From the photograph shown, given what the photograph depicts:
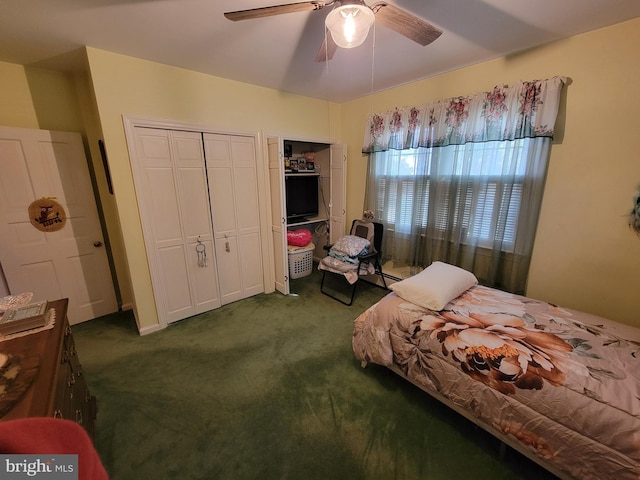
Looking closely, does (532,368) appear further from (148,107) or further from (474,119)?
(148,107)

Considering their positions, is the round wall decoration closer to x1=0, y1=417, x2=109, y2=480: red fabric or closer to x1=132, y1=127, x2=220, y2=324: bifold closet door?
x1=132, y1=127, x2=220, y2=324: bifold closet door

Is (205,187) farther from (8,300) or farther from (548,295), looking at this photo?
(548,295)

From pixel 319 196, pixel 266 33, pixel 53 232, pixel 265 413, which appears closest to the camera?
pixel 265 413

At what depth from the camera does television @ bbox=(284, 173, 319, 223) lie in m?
3.69

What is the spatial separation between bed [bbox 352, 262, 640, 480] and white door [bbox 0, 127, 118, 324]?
2.78m

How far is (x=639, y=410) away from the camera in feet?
3.44

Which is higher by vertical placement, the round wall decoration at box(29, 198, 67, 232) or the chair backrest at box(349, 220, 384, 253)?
the round wall decoration at box(29, 198, 67, 232)

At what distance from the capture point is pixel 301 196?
380cm

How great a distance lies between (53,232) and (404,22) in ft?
10.9

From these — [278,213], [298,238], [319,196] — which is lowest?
[298,238]

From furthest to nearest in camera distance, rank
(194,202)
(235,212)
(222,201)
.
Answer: (235,212)
(222,201)
(194,202)

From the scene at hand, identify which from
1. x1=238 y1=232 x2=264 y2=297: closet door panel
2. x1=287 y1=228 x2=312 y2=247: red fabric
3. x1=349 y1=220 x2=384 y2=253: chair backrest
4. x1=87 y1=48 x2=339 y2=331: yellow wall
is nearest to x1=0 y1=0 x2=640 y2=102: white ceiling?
x1=87 y1=48 x2=339 y2=331: yellow wall

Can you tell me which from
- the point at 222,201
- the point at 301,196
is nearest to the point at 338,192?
the point at 301,196

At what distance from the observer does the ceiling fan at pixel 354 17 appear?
1155 millimetres
